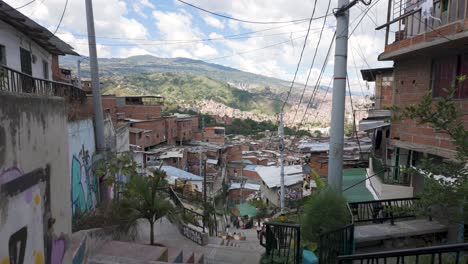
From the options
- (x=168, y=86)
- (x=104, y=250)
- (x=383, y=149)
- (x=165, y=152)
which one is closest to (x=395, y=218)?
(x=383, y=149)

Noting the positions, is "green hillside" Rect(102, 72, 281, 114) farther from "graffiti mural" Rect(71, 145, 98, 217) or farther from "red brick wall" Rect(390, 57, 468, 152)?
"graffiti mural" Rect(71, 145, 98, 217)

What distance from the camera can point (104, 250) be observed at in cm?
732

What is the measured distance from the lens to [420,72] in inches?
416

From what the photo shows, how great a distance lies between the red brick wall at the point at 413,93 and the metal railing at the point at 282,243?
4.82m

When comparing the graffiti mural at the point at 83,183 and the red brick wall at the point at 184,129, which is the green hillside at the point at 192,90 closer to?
the red brick wall at the point at 184,129

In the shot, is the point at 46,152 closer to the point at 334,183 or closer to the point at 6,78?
the point at 6,78

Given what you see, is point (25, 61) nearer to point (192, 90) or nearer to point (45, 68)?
point (45, 68)

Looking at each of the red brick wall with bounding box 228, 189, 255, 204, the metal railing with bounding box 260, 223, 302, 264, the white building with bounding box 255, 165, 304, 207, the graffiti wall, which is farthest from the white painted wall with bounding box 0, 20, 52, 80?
the red brick wall with bounding box 228, 189, 255, 204

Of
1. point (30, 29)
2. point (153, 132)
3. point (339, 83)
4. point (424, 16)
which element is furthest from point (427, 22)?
point (153, 132)

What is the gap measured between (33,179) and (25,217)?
44 centimetres

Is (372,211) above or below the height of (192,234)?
above

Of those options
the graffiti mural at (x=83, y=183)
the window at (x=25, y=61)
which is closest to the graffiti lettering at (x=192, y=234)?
the graffiti mural at (x=83, y=183)

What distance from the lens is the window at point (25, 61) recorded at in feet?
44.1

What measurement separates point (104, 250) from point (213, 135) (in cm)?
5597
